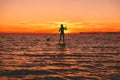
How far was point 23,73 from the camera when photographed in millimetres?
16312

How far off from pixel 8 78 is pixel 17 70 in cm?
261

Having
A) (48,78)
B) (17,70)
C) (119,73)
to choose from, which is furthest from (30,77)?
(119,73)

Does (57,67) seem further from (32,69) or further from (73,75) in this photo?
(73,75)

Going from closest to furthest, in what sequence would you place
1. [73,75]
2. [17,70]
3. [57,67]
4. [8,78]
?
[8,78] → [73,75] → [17,70] → [57,67]

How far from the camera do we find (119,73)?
1617cm

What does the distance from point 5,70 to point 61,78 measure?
15.2 feet

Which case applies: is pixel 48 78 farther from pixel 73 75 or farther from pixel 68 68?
pixel 68 68

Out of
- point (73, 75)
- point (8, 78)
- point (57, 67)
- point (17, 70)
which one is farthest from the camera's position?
point (57, 67)

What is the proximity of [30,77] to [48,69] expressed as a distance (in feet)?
10.1

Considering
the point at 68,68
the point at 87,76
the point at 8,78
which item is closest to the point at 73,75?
the point at 87,76

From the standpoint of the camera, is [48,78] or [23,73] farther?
[23,73]

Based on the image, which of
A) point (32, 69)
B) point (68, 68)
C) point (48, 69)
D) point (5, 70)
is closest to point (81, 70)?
point (68, 68)

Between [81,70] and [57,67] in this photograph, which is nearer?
[81,70]

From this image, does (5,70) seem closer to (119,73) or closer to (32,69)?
(32,69)
